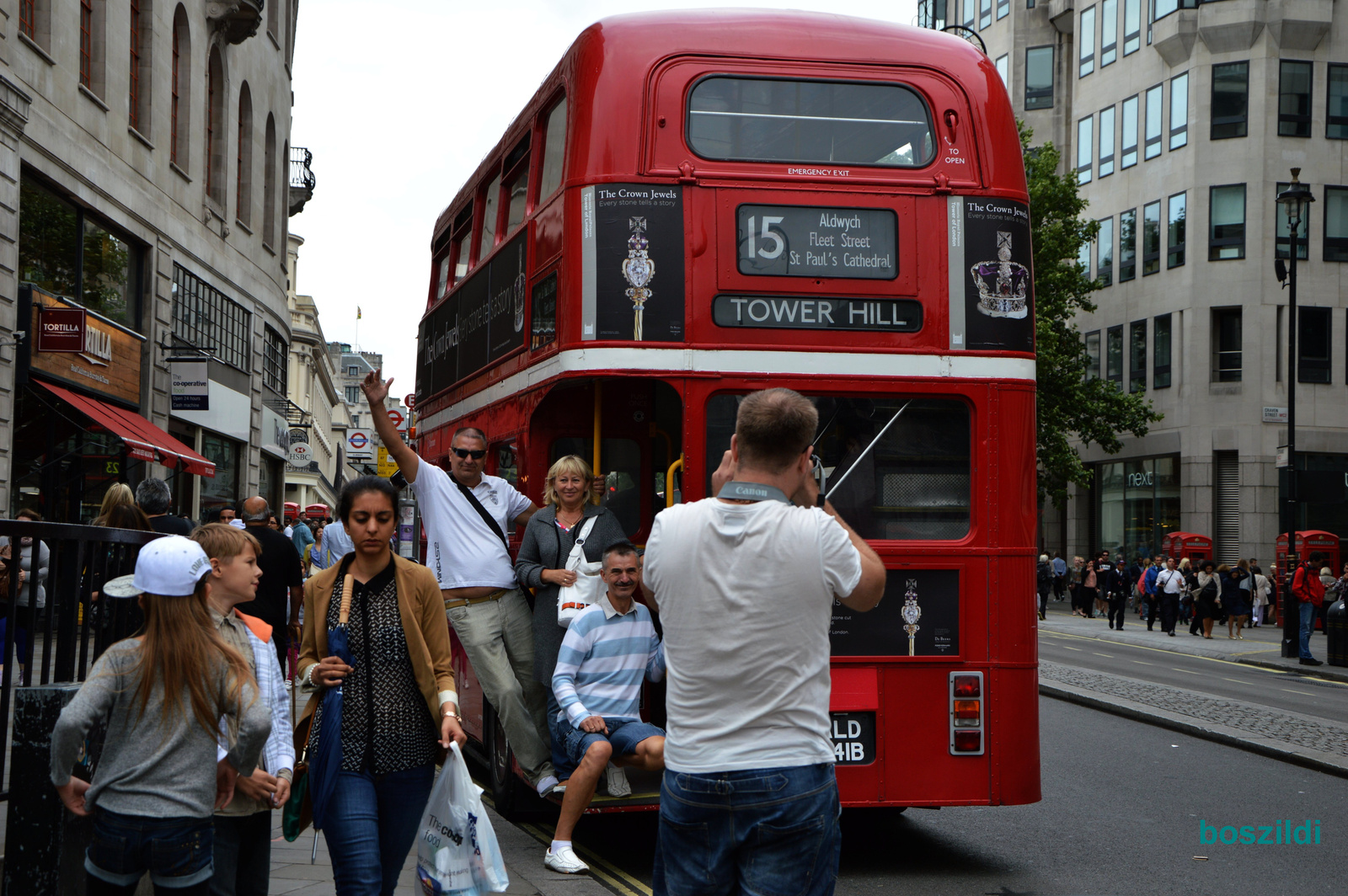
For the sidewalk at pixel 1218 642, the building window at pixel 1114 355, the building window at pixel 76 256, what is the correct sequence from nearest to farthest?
the building window at pixel 76 256
the sidewalk at pixel 1218 642
the building window at pixel 1114 355

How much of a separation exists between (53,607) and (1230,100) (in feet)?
139

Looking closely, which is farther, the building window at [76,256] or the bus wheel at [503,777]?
the building window at [76,256]

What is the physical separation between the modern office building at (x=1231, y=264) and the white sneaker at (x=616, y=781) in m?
36.4

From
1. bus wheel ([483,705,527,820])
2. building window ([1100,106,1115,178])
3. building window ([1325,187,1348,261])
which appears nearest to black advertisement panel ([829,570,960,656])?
bus wheel ([483,705,527,820])

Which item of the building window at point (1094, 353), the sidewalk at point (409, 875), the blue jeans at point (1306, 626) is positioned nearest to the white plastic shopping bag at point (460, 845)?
the sidewalk at point (409, 875)

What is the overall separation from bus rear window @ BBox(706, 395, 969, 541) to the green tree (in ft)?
113

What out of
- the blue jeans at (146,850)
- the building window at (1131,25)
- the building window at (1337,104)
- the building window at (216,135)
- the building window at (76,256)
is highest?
the building window at (1131,25)

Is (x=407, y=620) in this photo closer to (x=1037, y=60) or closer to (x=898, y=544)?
(x=898, y=544)

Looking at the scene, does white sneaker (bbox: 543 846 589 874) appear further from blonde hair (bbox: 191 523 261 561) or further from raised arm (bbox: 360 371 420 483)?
blonde hair (bbox: 191 523 261 561)

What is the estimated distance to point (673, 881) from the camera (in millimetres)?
3486

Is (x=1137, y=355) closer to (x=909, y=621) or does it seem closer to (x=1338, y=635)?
(x=1338, y=635)

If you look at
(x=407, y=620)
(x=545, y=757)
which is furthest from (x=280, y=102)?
(x=407, y=620)

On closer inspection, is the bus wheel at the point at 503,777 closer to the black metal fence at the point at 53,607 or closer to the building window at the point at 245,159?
the black metal fence at the point at 53,607

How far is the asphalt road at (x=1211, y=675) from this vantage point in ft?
55.8
